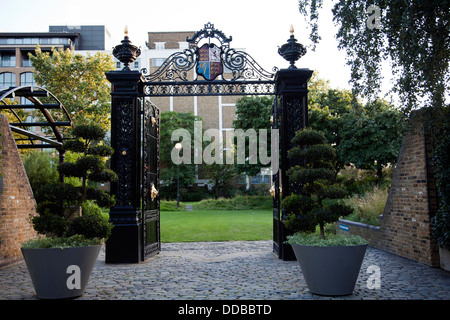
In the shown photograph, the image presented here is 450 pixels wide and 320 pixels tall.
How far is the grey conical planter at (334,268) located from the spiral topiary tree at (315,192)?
0.56m

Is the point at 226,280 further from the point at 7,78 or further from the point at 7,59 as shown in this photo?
the point at 7,59

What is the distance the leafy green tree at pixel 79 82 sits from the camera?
2350 cm

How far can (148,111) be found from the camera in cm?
995

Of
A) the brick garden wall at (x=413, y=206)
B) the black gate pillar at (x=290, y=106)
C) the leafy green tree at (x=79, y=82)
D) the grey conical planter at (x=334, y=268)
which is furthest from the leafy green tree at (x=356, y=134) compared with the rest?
the grey conical planter at (x=334, y=268)

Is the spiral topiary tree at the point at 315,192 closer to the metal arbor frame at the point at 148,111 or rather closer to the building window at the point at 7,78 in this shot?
the metal arbor frame at the point at 148,111

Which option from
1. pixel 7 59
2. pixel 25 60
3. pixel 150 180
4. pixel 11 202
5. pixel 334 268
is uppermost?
pixel 7 59

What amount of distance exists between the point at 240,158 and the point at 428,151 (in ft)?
75.4

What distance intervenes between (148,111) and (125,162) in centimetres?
148

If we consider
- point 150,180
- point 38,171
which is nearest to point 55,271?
point 150,180

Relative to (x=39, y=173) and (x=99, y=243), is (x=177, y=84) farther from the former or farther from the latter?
(x=39, y=173)

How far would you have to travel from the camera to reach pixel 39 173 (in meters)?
12.3

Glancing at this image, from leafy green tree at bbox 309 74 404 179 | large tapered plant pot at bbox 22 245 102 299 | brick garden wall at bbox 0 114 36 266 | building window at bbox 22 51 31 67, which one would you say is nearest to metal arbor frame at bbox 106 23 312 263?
brick garden wall at bbox 0 114 36 266

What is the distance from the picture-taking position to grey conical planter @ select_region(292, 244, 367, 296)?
18.6 feet

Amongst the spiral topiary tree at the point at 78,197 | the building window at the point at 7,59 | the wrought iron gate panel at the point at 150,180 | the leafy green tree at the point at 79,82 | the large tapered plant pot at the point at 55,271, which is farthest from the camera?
the building window at the point at 7,59
